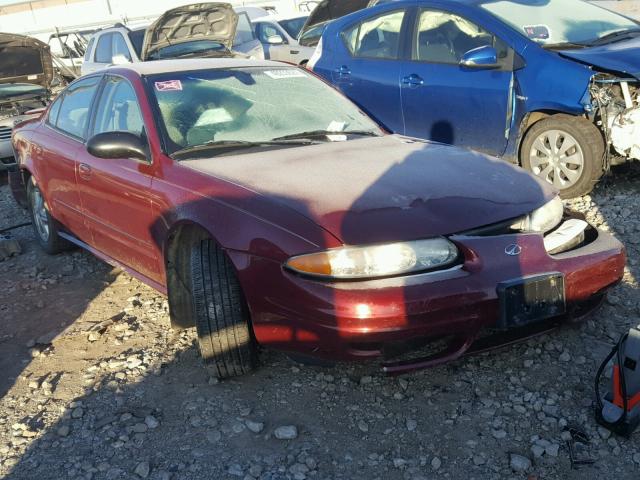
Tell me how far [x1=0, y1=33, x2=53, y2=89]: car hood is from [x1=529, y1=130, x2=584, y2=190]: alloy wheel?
7.48 m

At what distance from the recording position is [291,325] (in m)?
2.80

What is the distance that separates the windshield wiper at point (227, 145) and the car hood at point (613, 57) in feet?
7.83

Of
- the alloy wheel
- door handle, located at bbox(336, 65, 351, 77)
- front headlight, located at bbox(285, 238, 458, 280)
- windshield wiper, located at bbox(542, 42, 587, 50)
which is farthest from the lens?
door handle, located at bbox(336, 65, 351, 77)

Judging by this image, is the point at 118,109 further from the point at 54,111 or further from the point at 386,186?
the point at 386,186

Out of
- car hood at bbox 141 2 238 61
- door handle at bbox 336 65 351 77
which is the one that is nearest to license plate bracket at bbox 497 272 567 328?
door handle at bbox 336 65 351 77

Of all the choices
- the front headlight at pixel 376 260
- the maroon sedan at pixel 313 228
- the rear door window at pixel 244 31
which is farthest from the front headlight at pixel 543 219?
the rear door window at pixel 244 31

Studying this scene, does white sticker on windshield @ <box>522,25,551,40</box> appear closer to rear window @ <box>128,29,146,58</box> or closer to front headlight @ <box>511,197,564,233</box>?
front headlight @ <box>511,197,564,233</box>

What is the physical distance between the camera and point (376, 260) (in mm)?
2691

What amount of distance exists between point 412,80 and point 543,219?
9.83ft

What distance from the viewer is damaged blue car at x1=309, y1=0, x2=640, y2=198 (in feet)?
16.1

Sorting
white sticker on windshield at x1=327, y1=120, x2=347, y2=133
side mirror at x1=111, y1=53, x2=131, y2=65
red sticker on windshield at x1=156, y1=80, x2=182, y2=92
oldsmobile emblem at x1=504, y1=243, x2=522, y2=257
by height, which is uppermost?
red sticker on windshield at x1=156, y1=80, x2=182, y2=92

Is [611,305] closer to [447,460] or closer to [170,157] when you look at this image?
[447,460]

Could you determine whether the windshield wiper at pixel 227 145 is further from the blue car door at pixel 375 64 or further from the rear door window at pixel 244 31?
the rear door window at pixel 244 31

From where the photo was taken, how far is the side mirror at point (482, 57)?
17.1 ft
